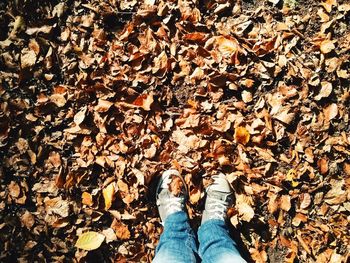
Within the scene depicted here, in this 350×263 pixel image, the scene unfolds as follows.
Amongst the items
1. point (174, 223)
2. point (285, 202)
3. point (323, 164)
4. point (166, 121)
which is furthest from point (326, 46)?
point (174, 223)

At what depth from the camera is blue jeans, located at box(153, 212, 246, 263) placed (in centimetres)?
199

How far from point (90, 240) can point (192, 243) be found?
0.67 meters

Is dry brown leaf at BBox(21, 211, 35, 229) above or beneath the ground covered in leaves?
beneath

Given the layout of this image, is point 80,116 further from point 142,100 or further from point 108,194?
point 108,194

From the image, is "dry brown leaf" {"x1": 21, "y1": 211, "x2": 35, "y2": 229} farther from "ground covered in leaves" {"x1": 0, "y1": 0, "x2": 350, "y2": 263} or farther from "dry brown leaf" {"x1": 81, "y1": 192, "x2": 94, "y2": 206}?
"dry brown leaf" {"x1": 81, "y1": 192, "x2": 94, "y2": 206}

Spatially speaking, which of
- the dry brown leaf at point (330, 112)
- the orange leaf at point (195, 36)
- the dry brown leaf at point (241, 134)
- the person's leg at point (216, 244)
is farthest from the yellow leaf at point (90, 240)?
the dry brown leaf at point (330, 112)

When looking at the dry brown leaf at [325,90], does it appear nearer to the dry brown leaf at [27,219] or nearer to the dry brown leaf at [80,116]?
the dry brown leaf at [80,116]

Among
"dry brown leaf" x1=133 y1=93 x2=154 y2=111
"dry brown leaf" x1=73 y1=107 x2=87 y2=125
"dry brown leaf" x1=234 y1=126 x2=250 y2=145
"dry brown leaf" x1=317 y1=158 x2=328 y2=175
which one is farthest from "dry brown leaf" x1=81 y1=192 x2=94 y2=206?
"dry brown leaf" x1=317 y1=158 x2=328 y2=175

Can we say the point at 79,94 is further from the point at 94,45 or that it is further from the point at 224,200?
the point at 224,200

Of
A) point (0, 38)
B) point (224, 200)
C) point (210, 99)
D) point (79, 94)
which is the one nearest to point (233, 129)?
point (210, 99)

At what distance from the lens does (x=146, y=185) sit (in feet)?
7.25

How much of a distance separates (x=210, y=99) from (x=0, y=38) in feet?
4.62

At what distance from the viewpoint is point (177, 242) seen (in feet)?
6.84

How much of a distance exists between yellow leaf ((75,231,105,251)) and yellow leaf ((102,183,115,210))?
20 centimetres
